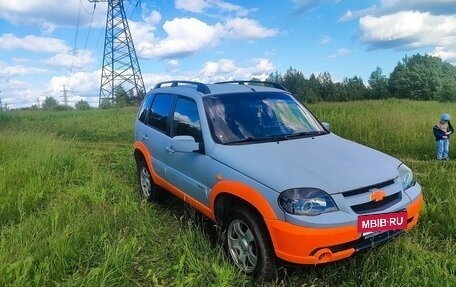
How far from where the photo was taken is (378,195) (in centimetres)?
322

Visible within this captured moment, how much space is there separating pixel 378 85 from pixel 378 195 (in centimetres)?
9458

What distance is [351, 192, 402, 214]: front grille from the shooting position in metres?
3.14

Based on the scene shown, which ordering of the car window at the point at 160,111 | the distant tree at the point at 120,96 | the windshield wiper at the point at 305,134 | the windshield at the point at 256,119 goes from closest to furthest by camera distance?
the windshield at the point at 256,119, the windshield wiper at the point at 305,134, the car window at the point at 160,111, the distant tree at the point at 120,96

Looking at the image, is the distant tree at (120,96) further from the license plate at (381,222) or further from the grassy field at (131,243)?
the license plate at (381,222)

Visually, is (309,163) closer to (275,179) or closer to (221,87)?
(275,179)

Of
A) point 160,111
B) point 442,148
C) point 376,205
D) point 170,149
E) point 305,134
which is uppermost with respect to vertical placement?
point 160,111

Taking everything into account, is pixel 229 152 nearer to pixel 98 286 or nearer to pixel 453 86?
pixel 98 286

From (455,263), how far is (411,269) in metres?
0.49

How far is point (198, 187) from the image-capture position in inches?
168

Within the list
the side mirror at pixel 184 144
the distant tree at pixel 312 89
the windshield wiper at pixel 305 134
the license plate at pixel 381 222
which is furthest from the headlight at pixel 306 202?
the distant tree at pixel 312 89

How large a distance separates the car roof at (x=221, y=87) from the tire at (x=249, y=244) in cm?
171

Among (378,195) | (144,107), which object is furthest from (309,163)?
(144,107)

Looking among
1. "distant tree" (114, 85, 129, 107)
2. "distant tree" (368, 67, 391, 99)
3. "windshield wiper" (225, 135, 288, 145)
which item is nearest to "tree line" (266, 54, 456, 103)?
"distant tree" (368, 67, 391, 99)

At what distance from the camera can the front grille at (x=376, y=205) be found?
3.14 metres
